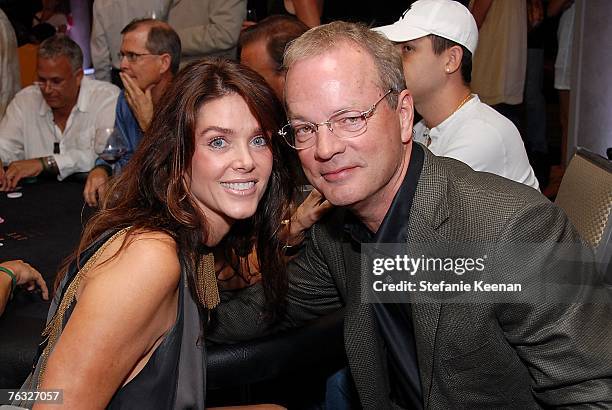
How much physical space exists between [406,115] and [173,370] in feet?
2.58

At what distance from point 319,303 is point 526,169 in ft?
3.61

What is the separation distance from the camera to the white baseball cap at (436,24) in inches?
113

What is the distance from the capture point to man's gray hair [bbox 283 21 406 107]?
163 centimetres

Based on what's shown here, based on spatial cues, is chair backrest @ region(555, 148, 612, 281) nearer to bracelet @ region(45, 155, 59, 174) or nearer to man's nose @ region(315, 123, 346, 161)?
man's nose @ region(315, 123, 346, 161)

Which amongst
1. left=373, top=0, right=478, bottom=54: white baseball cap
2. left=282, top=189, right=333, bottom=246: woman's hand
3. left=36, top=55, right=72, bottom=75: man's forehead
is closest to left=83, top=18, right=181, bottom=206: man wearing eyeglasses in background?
left=36, top=55, right=72, bottom=75: man's forehead

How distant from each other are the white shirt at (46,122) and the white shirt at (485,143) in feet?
6.40

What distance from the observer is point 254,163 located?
1.75 m

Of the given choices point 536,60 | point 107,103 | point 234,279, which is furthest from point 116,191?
point 536,60

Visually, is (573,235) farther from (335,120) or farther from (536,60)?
(536,60)

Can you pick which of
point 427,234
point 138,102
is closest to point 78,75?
point 138,102

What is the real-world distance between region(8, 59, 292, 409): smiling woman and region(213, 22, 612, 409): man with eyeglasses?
14 cm

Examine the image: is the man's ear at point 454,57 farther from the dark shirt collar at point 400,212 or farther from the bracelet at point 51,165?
the bracelet at point 51,165

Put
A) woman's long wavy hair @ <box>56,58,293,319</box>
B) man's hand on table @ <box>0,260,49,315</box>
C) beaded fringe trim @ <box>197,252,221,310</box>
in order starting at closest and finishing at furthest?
woman's long wavy hair @ <box>56,58,293,319</box>, beaded fringe trim @ <box>197,252,221,310</box>, man's hand on table @ <box>0,260,49,315</box>

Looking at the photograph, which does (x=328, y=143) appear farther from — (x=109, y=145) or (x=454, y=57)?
(x=109, y=145)
